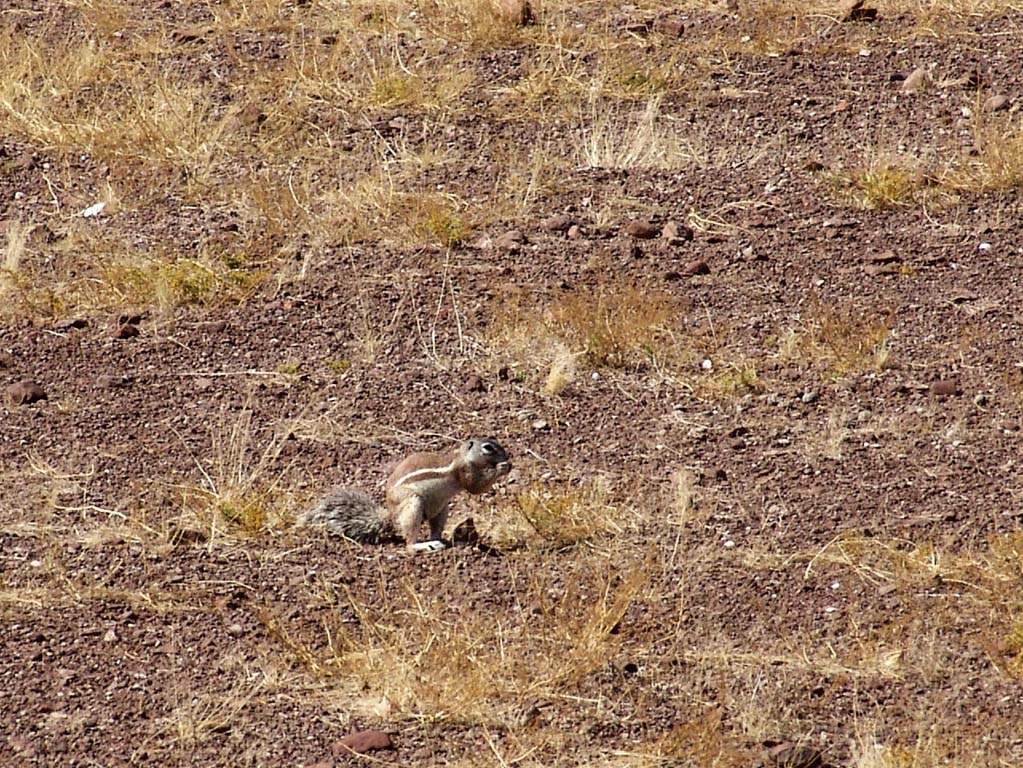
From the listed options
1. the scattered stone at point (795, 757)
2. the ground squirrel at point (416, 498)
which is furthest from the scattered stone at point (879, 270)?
the scattered stone at point (795, 757)

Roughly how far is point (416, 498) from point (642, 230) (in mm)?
3125

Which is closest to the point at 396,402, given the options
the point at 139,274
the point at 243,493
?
the point at 243,493

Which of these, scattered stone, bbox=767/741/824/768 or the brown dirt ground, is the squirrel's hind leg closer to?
the brown dirt ground

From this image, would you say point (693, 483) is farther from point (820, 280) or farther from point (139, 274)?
point (139, 274)

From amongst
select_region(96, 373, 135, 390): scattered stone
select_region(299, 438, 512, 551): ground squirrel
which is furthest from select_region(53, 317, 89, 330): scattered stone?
select_region(299, 438, 512, 551): ground squirrel

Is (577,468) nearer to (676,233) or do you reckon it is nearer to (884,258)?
(676,233)

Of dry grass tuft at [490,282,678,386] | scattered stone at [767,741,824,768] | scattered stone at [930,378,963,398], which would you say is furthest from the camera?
dry grass tuft at [490,282,678,386]

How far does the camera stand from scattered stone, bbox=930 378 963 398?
7855 millimetres

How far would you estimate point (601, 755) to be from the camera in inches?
217

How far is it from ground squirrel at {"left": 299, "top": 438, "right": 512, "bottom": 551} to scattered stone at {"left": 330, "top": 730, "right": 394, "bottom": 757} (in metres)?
1.20

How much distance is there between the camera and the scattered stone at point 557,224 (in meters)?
9.41

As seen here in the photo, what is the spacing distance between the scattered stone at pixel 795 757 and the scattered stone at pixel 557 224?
443 centimetres

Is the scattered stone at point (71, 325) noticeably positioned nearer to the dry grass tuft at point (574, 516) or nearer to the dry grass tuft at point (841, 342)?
the dry grass tuft at point (574, 516)

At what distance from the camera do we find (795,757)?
5.40 m
